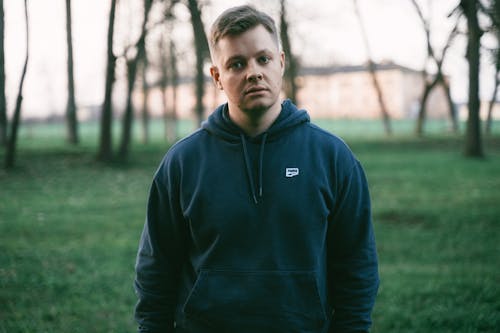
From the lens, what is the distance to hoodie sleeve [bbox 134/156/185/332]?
2.28 meters

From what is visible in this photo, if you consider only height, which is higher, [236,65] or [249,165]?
[236,65]

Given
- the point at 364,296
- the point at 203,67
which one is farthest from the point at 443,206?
the point at 203,67

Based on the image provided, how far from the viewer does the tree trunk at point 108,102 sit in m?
19.1

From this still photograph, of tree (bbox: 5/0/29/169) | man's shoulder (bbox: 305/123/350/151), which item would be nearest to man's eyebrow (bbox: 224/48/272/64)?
man's shoulder (bbox: 305/123/350/151)

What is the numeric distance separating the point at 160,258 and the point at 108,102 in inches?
733

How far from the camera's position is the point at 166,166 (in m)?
2.29

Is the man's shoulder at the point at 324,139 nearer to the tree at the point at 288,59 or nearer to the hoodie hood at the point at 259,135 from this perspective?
the hoodie hood at the point at 259,135

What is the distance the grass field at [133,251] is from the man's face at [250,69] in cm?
321

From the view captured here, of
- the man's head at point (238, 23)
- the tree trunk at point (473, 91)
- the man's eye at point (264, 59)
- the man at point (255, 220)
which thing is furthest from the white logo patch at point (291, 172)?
the tree trunk at point (473, 91)

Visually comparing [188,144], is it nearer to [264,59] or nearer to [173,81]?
[264,59]

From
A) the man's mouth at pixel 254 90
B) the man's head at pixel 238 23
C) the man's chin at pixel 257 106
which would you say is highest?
the man's head at pixel 238 23

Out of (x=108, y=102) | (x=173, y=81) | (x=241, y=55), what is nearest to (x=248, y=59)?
(x=241, y=55)

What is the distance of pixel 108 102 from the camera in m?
19.9

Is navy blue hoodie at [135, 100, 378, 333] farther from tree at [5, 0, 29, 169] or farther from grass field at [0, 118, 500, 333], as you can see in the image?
tree at [5, 0, 29, 169]
